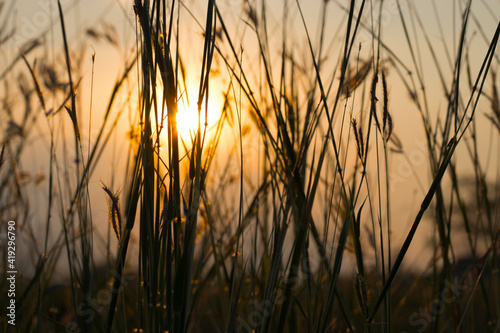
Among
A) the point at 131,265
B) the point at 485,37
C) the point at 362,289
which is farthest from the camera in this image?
the point at 131,265

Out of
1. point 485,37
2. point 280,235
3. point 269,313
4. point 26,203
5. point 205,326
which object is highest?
point 485,37

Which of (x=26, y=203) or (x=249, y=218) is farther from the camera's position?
(x=26, y=203)

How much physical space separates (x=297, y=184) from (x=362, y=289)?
0.17 metres

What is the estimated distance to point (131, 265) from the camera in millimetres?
2000

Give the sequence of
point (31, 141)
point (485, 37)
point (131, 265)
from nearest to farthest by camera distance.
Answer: point (485, 37) → point (31, 141) → point (131, 265)

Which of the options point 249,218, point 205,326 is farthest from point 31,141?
point 205,326

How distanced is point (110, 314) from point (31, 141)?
1.06 m

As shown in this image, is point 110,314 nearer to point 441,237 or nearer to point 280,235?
point 280,235

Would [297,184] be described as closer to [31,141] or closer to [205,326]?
[31,141]

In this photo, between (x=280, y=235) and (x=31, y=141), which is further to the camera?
(x=31, y=141)

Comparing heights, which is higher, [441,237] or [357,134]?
[357,134]

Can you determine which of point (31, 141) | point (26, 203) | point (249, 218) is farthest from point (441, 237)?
point (31, 141)

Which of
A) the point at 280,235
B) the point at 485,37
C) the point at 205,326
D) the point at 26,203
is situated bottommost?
the point at 205,326

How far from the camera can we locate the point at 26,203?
1485mm
